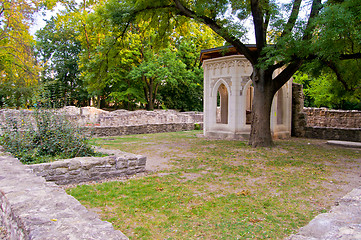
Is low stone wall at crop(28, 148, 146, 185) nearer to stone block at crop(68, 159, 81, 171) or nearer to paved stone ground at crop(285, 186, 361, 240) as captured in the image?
stone block at crop(68, 159, 81, 171)

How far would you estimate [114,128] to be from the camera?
16328 mm

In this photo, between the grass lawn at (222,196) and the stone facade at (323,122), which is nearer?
the grass lawn at (222,196)

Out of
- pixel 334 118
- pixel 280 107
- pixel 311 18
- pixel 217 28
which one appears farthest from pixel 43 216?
pixel 334 118

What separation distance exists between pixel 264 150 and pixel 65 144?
7.49 meters

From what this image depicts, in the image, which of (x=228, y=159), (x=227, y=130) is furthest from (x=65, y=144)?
(x=227, y=130)

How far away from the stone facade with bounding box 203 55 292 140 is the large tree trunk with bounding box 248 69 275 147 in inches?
109

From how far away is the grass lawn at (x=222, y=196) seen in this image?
12.2 ft

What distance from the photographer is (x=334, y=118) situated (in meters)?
20.8

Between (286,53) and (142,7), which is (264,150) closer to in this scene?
(286,53)

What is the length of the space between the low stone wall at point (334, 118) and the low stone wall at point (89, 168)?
59.9ft

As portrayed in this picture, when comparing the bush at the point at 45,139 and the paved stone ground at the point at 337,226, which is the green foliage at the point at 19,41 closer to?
the bush at the point at 45,139

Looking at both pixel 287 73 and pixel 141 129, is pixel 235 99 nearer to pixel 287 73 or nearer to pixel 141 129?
pixel 287 73

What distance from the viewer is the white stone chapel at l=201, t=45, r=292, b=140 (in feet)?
46.3

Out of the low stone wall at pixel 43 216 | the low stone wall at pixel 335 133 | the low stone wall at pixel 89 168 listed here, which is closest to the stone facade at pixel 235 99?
the low stone wall at pixel 335 133
